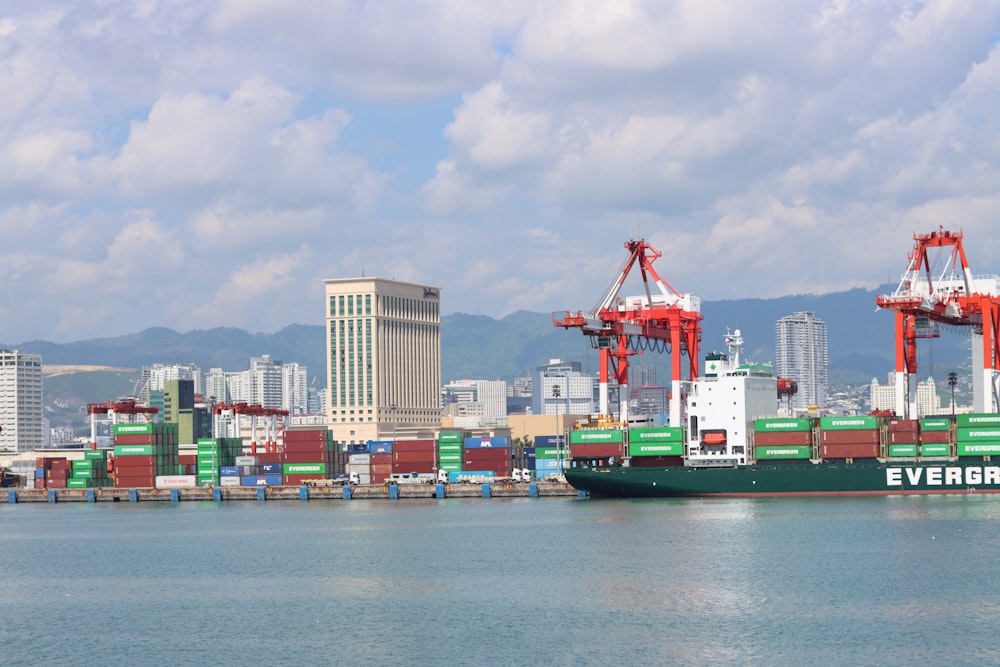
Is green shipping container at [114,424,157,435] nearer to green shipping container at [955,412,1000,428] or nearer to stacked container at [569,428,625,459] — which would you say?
stacked container at [569,428,625,459]

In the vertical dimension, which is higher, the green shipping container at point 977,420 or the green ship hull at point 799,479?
the green shipping container at point 977,420

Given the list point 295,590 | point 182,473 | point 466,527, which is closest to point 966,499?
point 466,527

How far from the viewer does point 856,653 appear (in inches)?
1416

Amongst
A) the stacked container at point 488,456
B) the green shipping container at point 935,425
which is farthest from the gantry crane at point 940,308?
the stacked container at point 488,456

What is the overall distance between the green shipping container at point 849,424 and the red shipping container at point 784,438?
1172 millimetres

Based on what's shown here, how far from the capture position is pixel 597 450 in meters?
88.2

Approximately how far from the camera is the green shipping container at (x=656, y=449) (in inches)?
3467

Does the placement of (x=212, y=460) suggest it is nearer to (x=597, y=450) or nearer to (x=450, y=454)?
(x=450, y=454)

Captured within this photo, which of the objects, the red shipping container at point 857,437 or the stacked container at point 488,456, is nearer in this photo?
the red shipping container at point 857,437

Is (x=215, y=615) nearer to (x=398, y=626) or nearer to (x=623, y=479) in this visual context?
(x=398, y=626)

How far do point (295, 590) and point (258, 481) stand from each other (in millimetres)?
70951

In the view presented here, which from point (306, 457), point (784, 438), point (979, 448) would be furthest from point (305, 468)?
point (979, 448)

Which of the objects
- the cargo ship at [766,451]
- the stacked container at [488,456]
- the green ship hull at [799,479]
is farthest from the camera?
the stacked container at [488,456]

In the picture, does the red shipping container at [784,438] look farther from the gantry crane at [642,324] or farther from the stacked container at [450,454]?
the stacked container at [450,454]
